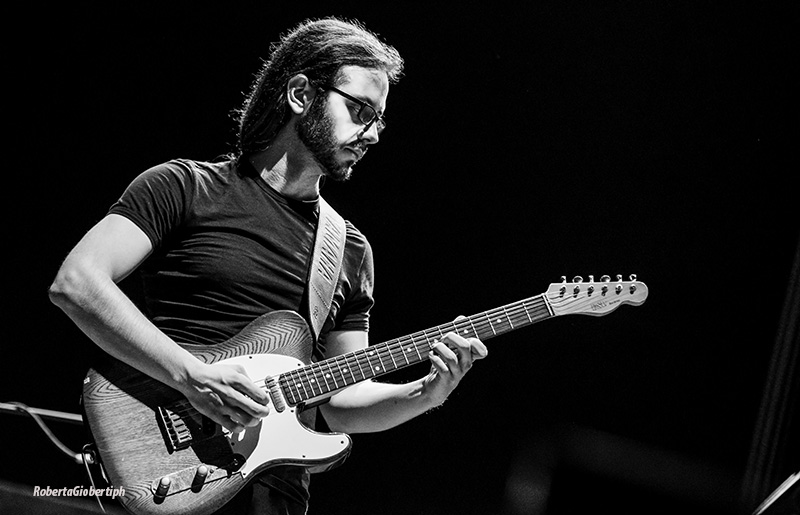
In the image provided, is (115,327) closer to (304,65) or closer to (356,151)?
(356,151)

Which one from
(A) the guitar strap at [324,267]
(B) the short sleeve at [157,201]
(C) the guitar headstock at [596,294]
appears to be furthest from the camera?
(C) the guitar headstock at [596,294]

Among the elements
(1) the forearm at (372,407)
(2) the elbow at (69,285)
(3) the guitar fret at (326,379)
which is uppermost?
(2) the elbow at (69,285)

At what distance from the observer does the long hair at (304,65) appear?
2.41 m

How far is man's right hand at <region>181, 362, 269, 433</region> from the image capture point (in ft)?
6.32

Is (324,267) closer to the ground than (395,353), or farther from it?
farther from it

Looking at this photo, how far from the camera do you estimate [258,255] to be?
2.19 m

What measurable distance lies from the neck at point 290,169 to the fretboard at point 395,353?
0.53 meters

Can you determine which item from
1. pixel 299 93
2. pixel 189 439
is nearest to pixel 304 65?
pixel 299 93

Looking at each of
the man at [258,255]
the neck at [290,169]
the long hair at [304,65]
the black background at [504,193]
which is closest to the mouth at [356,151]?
the man at [258,255]

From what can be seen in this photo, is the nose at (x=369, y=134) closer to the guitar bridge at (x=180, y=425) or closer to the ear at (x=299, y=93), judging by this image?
the ear at (x=299, y=93)

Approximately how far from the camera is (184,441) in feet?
6.36

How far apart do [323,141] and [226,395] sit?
2.73ft

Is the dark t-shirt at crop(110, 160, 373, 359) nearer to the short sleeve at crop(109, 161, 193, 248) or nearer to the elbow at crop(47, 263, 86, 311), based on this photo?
the short sleeve at crop(109, 161, 193, 248)

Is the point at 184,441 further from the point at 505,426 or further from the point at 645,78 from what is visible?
the point at 645,78
